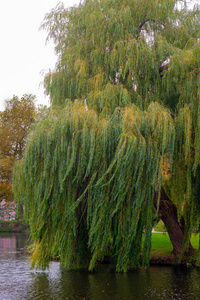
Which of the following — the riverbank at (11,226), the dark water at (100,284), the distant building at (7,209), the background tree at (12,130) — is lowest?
the dark water at (100,284)

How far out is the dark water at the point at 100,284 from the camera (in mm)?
9719

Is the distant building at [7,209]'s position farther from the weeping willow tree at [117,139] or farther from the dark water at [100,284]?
the weeping willow tree at [117,139]

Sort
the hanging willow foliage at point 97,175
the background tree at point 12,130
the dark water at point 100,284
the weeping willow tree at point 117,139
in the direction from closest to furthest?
the dark water at point 100,284
the hanging willow foliage at point 97,175
the weeping willow tree at point 117,139
the background tree at point 12,130

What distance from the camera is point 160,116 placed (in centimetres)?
1099

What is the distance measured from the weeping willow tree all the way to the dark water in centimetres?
61

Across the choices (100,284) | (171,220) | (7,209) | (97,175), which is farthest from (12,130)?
(100,284)

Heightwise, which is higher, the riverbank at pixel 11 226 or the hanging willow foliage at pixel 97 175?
the hanging willow foliage at pixel 97 175

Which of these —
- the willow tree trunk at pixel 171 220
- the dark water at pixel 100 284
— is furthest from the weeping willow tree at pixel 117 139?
the willow tree trunk at pixel 171 220

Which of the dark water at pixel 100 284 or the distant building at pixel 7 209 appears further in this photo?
the distant building at pixel 7 209

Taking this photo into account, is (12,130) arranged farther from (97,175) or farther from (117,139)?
(117,139)

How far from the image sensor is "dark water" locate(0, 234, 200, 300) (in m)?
9.72

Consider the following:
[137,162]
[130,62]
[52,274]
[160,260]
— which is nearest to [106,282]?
[52,274]

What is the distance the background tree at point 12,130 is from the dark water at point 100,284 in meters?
20.9

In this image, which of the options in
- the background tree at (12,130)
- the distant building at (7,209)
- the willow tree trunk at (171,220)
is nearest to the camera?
the willow tree trunk at (171,220)
